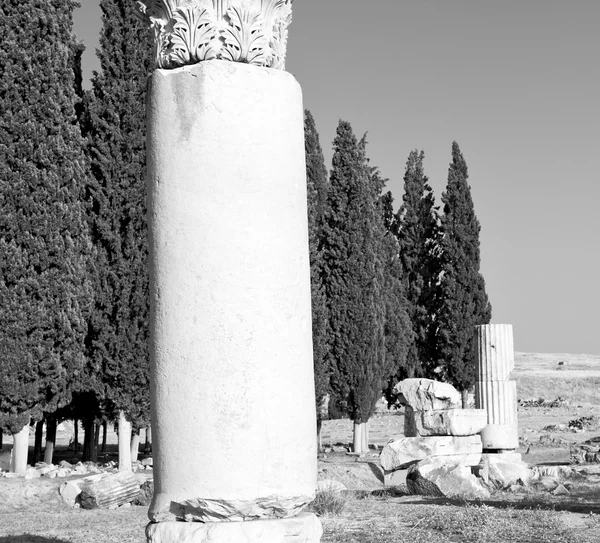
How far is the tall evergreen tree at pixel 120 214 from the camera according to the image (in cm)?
1795

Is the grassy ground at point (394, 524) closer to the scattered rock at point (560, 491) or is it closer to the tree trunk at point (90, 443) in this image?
the scattered rock at point (560, 491)

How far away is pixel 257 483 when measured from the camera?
389 cm

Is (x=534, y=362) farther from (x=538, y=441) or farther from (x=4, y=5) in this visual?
(x=4, y=5)

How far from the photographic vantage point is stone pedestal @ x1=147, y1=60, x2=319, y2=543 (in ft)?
12.7

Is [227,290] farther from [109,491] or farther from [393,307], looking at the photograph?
[393,307]

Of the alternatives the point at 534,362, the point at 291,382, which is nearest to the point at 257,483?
the point at 291,382

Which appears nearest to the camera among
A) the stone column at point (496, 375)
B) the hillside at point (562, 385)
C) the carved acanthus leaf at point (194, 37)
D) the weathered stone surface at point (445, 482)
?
the carved acanthus leaf at point (194, 37)

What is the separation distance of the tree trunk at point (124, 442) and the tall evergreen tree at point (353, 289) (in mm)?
9390

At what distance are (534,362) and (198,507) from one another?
77.6m

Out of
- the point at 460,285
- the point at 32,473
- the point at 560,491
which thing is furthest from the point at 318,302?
the point at 560,491

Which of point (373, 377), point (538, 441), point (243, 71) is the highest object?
point (243, 71)

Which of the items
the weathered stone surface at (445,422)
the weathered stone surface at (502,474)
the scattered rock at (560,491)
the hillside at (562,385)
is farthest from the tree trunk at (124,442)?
the hillside at (562,385)

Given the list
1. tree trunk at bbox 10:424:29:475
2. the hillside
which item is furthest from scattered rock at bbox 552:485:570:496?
the hillside

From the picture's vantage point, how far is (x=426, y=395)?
1744 centimetres
